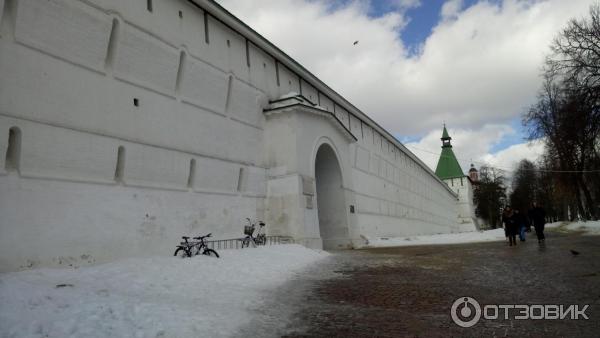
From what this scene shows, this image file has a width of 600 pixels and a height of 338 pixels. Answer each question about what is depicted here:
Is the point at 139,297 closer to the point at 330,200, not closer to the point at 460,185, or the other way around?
the point at 330,200

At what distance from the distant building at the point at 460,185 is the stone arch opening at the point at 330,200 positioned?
5119cm

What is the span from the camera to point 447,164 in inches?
2778

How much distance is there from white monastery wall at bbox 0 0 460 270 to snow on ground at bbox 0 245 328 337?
114cm

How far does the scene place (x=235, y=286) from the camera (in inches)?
271

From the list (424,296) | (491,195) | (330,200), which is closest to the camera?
(424,296)

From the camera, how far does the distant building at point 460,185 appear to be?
2544 inches

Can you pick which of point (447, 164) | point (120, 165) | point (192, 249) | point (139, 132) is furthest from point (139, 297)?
point (447, 164)

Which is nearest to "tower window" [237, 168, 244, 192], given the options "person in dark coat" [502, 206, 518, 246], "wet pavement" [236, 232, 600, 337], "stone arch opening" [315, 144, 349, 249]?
"wet pavement" [236, 232, 600, 337]

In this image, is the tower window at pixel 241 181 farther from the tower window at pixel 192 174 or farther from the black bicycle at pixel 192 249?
the black bicycle at pixel 192 249

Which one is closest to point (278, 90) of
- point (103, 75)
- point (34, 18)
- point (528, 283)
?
point (103, 75)

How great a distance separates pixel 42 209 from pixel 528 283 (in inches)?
314

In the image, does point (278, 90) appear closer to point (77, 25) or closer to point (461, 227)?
point (77, 25)

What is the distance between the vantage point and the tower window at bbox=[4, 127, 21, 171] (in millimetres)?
6863

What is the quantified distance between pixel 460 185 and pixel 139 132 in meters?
64.6
